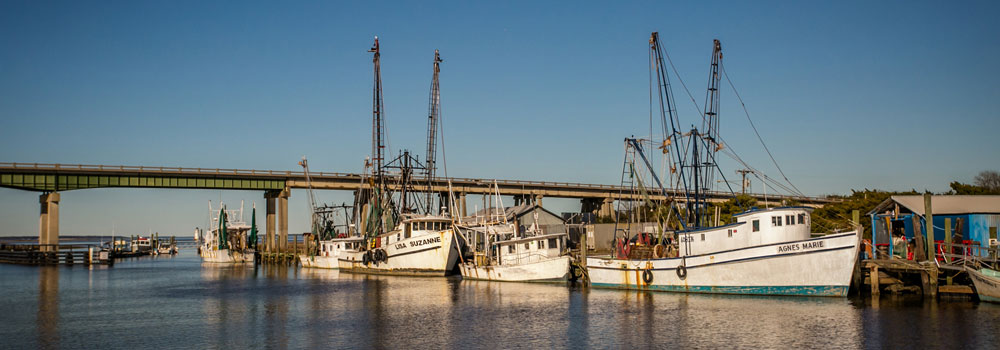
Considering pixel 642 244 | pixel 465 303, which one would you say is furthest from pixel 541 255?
pixel 465 303

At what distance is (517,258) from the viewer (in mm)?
57406

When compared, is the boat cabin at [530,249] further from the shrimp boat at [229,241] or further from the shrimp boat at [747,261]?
the shrimp boat at [229,241]

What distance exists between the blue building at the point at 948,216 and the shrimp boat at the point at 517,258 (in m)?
21.1

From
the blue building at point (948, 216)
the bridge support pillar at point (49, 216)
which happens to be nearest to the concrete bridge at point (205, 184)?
the bridge support pillar at point (49, 216)

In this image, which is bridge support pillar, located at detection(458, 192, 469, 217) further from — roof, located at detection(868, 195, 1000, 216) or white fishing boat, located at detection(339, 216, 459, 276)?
roof, located at detection(868, 195, 1000, 216)

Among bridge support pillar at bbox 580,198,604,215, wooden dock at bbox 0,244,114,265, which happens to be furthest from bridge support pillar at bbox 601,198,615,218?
wooden dock at bbox 0,244,114,265

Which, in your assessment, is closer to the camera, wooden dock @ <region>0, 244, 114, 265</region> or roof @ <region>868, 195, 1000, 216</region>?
roof @ <region>868, 195, 1000, 216</region>

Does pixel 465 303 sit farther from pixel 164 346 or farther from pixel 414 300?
pixel 164 346

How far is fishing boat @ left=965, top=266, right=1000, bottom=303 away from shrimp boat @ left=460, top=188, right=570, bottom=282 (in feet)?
81.2

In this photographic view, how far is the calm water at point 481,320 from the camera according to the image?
1217 inches

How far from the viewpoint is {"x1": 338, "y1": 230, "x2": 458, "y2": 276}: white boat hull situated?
64.4 meters

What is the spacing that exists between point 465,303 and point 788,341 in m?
20.7

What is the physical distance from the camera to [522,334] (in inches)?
1314

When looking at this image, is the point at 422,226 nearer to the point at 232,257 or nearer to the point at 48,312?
the point at 48,312
